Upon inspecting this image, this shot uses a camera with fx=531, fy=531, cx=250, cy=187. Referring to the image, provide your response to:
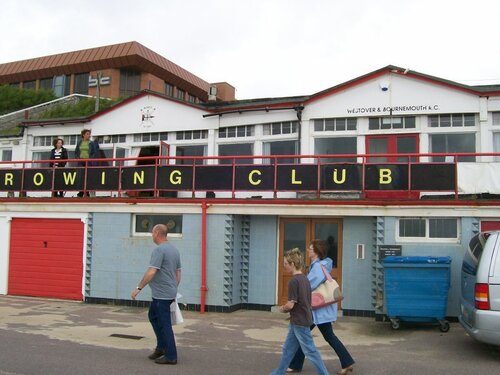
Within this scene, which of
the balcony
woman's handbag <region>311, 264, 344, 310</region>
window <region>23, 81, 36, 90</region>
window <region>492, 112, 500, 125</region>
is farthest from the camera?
window <region>23, 81, 36, 90</region>

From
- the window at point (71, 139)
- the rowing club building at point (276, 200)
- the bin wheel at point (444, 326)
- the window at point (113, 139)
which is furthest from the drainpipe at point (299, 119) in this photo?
the window at point (71, 139)

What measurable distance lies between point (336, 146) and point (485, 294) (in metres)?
7.55

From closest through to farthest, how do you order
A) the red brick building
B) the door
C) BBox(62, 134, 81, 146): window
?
the door
BBox(62, 134, 81, 146): window
the red brick building

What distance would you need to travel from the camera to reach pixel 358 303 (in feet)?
36.2

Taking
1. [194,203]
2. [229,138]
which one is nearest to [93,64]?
[229,138]

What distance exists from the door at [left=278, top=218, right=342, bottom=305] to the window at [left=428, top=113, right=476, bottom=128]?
13.3 feet

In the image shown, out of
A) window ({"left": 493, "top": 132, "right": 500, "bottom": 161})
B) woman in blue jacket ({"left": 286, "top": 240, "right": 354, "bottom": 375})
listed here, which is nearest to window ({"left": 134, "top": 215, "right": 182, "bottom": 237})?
woman in blue jacket ({"left": 286, "top": 240, "right": 354, "bottom": 375})

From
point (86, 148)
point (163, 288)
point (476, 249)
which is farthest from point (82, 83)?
point (476, 249)

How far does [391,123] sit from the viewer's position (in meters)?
13.7

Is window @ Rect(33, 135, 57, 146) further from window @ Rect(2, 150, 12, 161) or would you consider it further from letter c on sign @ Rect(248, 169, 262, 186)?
letter c on sign @ Rect(248, 169, 262, 186)

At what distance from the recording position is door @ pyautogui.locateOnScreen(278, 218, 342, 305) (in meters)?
11.5

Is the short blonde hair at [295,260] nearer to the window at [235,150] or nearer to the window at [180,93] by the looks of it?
the window at [235,150]

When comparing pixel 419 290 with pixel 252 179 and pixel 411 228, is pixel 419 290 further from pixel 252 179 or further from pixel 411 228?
pixel 252 179

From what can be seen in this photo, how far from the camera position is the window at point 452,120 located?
13.2 metres
